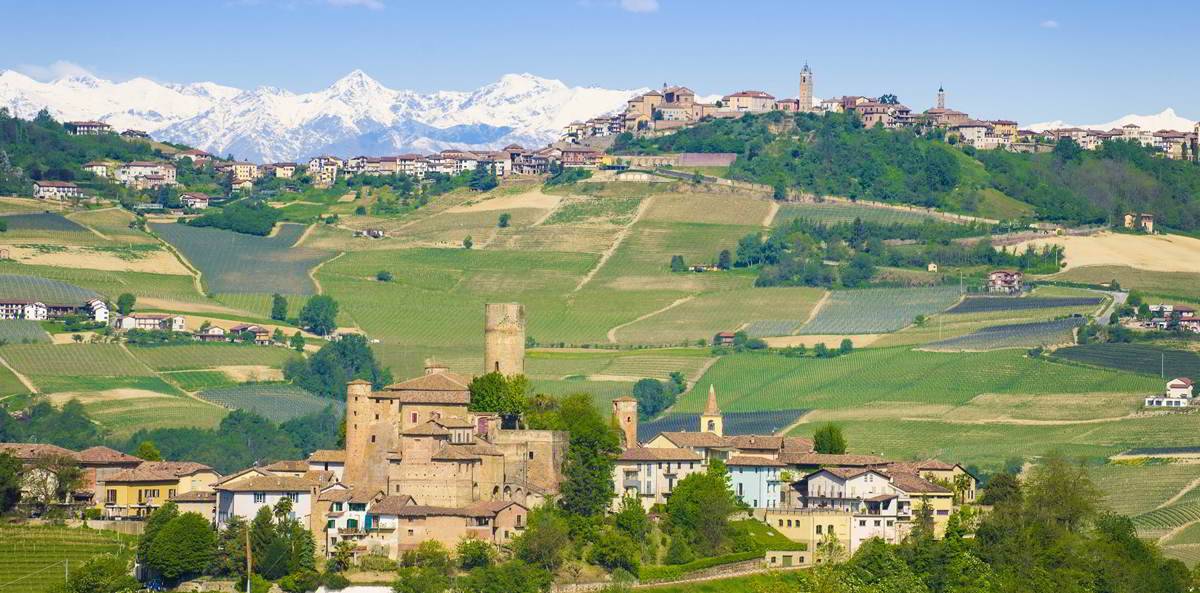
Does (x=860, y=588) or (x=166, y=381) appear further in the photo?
(x=166, y=381)

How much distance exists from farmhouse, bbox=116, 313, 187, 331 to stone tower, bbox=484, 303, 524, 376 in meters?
61.1

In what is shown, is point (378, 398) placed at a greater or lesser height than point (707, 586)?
greater

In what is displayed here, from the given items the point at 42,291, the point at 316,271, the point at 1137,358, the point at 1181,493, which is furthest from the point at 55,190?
the point at 1181,493

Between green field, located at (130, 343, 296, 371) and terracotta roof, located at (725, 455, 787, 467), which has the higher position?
terracotta roof, located at (725, 455, 787, 467)

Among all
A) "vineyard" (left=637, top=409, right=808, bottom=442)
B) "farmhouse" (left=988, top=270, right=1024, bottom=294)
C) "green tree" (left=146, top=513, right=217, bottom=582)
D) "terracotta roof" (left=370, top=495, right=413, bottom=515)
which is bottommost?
"vineyard" (left=637, top=409, right=808, bottom=442)

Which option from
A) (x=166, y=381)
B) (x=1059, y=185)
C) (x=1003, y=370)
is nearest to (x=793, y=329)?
(x=1003, y=370)

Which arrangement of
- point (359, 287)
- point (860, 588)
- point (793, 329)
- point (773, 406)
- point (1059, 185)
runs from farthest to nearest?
point (1059, 185) → point (359, 287) → point (793, 329) → point (773, 406) → point (860, 588)

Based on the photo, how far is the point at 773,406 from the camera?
4641 inches

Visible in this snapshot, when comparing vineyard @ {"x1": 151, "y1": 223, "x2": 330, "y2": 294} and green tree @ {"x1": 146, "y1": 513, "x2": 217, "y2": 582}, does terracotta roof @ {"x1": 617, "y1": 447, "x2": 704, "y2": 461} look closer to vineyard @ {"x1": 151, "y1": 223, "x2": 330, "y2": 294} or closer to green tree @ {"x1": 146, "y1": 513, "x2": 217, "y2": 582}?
green tree @ {"x1": 146, "y1": 513, "x2": 217, "y2": 582}

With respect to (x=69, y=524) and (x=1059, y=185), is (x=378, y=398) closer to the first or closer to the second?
(x=69, y=524)

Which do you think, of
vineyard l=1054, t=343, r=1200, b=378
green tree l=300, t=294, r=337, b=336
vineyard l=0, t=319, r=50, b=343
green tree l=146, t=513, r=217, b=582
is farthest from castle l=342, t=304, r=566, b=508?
green tree l=300, t=294, r=337, b=336

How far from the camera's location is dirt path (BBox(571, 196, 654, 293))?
15600cm

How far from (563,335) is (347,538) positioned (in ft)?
243

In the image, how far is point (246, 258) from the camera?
528 feet
